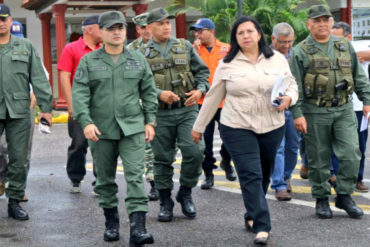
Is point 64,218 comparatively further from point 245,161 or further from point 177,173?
Answer: point 177,173

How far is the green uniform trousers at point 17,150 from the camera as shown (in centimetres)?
708

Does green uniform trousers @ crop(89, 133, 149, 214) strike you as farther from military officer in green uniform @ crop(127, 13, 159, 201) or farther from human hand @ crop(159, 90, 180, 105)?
military officer in green uniform @ crop(127, 13, 159, 201)

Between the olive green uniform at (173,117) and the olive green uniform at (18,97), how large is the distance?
1.03 meters

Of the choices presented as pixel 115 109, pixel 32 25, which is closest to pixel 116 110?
pixel 115 109

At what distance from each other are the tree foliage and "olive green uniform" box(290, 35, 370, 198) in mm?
12928

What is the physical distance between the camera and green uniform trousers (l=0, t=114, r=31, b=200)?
23.2 feet

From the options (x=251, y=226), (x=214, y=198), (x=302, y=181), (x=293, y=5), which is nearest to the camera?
(x=251, y=226)

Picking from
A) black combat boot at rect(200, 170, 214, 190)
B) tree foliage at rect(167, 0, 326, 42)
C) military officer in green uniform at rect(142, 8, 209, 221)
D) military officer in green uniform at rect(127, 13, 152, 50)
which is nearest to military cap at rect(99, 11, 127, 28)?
military officer in green uniform at rect(142, 8, 209, 221)

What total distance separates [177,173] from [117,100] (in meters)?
4.35

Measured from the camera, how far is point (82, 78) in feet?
19.8

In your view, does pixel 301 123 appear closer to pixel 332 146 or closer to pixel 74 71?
pixel 332 146

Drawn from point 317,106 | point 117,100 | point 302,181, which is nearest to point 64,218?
point 117,100

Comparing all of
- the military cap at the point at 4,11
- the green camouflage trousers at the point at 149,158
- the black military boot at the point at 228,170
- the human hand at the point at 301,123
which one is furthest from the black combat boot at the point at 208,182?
the military cap at the point at 4,11

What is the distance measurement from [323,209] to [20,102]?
2902mm
